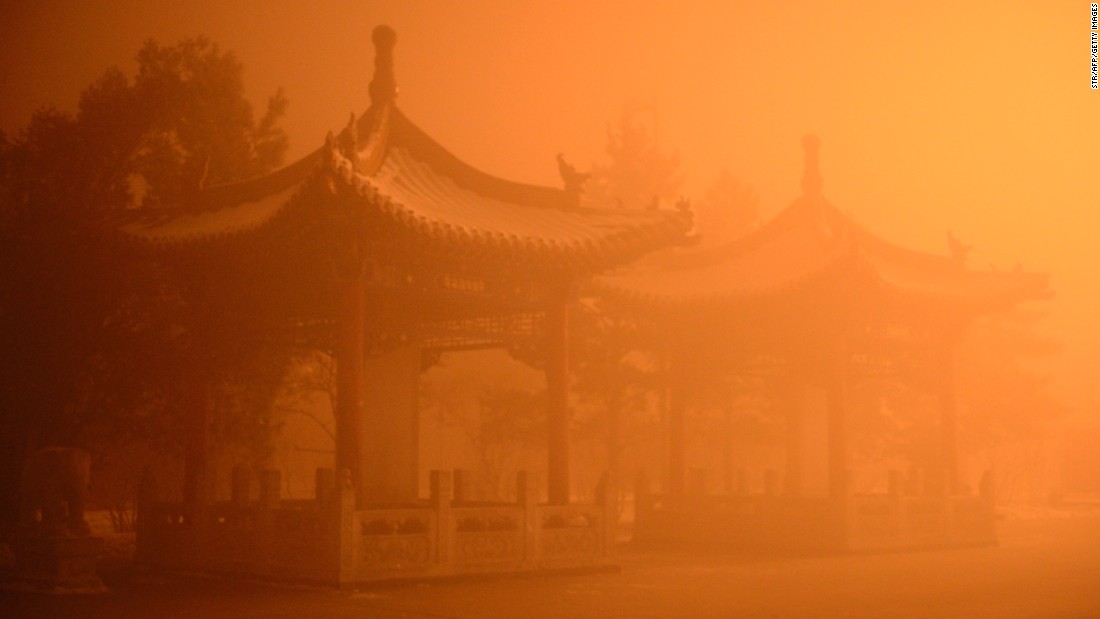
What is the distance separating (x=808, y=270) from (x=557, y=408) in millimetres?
6375

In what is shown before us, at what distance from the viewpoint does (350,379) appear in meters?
12.8

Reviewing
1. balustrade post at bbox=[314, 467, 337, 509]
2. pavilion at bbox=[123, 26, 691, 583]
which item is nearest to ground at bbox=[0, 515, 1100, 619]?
pavilion at bbox=[123, 26, 691, 583]

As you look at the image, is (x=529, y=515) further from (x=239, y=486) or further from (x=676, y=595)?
(x=239, y=486)

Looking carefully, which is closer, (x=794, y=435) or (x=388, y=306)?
(x=388, y=306)

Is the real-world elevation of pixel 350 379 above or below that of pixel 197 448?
above

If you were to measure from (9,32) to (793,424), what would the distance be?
19.4 metres

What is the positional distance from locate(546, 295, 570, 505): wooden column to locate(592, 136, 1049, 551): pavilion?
3.25m

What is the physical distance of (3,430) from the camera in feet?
53.2

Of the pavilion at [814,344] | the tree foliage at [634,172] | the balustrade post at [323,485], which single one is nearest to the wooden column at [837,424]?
the pavilion at [814,344]

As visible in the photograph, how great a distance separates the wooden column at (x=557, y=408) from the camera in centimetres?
1484

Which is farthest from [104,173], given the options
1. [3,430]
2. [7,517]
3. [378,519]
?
[378,519]

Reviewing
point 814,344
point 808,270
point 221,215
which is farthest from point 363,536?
point 808,270

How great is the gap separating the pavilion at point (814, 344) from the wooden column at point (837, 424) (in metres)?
0.02

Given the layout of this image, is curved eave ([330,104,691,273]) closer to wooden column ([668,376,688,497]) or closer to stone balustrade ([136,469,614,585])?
stone balustrade ([136,469,614,585])
